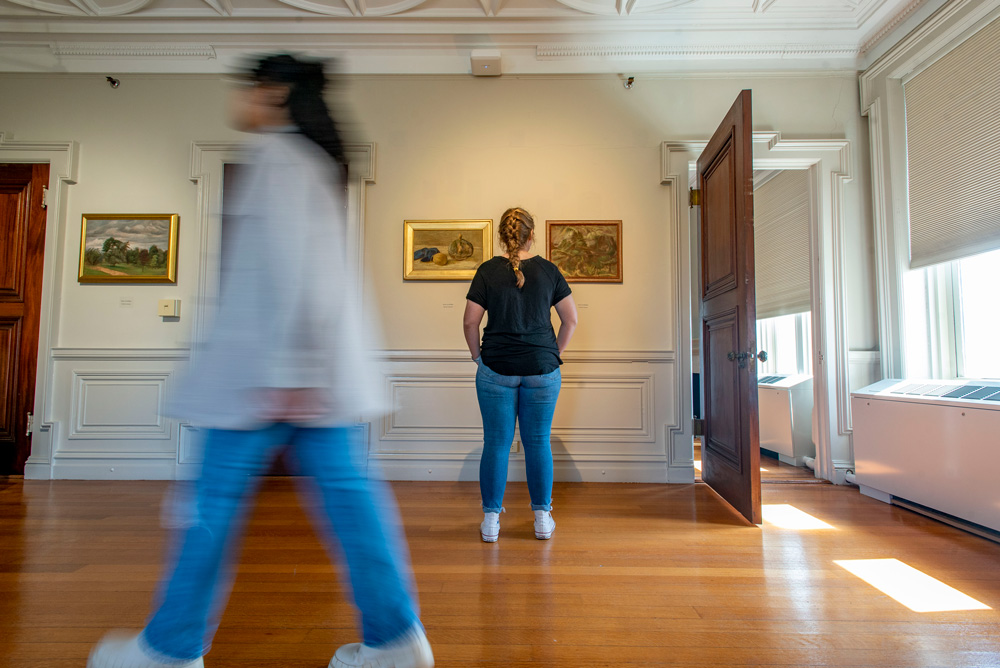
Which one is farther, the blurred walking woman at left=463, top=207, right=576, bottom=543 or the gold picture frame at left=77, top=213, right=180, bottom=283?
the gold picture frame at left=77, top=213, right=180, bottom=283

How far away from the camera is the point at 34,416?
3.93 meters

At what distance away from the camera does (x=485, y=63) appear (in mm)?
3938

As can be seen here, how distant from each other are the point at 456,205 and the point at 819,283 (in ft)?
8.69

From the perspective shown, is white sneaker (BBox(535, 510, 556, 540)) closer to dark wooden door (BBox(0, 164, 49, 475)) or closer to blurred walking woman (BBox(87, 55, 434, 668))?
blurred walking woman (BBox(87, 55, 434, 668))

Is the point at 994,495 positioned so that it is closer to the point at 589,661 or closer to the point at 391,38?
the point at 589,661

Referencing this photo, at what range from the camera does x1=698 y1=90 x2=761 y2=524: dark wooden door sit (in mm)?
2881

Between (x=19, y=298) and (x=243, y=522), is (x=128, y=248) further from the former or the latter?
(x=243, y=522)

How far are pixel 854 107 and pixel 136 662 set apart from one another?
4924 mm

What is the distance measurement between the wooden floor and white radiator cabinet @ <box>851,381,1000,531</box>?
0.17 meters

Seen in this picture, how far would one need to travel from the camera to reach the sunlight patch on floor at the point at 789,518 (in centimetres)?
273

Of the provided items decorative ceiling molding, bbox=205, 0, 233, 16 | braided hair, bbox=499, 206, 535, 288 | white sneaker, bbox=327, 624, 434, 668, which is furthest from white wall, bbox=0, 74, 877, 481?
white sneaker, bbox=327, 624, 434, 668

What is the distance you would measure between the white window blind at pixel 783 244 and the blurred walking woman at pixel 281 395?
14.3ft

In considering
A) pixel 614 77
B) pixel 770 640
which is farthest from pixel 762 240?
pixel 770 640

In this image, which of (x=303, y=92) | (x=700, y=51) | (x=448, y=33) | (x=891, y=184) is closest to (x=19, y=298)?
(x=448, y=33)
